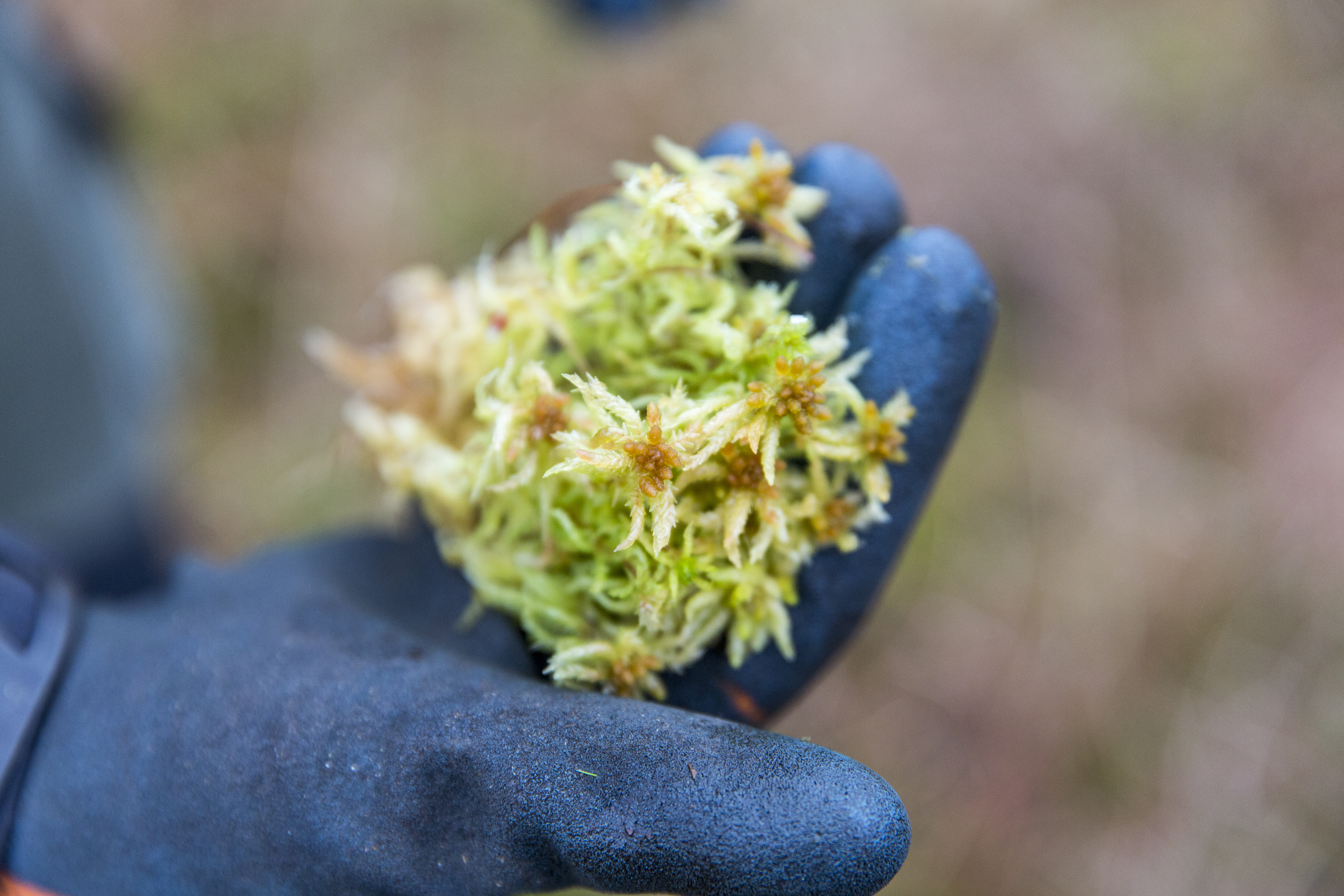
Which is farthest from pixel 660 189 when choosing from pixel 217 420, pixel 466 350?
pixel 217 420

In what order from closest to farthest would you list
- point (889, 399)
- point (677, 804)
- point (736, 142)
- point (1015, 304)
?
point (677, 804) → point (889, 399) → point (736, 142) → point (1015, 304)

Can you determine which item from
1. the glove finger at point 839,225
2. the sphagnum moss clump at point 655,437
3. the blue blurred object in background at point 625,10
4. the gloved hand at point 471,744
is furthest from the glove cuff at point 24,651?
the blue blurred object in background at point 625,10

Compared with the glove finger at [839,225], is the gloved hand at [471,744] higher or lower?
lower

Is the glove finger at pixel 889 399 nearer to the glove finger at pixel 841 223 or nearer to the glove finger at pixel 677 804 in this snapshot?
the glove finger at pixel 841 223

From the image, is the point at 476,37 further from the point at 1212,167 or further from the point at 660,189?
the point at 1212,167

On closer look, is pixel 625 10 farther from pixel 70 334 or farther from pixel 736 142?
pixel 70 334

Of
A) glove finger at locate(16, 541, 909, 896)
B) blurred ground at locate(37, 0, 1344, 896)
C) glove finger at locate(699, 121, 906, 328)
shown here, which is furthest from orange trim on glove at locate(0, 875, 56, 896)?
glove finger at locate(699, 121, 906, 328)

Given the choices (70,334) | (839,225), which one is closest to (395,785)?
(839,225)

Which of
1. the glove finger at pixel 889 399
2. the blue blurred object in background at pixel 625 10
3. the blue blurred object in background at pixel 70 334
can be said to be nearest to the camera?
the glove finger at pixel 889 399
